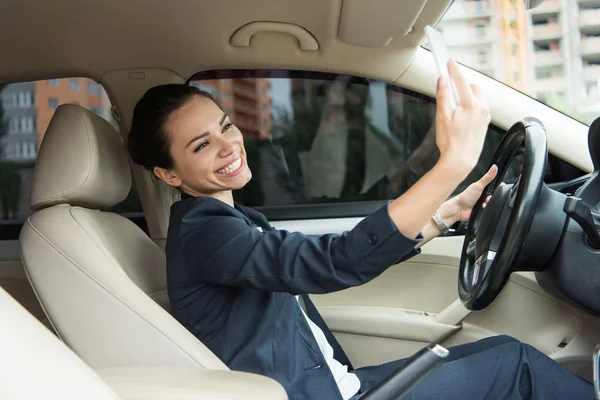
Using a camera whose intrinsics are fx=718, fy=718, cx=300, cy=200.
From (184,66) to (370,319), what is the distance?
0.96 meters

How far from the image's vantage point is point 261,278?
4.32 ft

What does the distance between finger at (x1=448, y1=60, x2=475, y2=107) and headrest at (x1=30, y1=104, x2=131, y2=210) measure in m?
0.88

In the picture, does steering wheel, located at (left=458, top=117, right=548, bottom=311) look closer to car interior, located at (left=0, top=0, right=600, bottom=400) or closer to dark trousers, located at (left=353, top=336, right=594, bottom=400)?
car interior, located at (left=0, top=0, right=600, bottom=400)

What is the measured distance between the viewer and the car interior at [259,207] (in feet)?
4.58

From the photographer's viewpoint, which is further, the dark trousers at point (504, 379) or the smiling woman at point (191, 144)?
the smiling woman at point (191, 144)

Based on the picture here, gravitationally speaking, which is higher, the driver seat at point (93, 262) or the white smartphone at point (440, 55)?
the white smartphone at point (440, 55)

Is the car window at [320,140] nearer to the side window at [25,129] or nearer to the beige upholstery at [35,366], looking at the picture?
the side window at [25,129]

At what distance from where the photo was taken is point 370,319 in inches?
85.4

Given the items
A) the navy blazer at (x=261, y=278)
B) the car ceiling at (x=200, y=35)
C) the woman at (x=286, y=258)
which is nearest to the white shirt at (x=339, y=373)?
the woman at (x=286, y=258)

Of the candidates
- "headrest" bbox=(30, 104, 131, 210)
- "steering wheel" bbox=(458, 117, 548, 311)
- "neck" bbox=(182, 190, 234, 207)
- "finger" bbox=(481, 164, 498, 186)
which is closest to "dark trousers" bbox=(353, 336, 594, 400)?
"steering wheel" bbox=(458, 117, 548, 311)

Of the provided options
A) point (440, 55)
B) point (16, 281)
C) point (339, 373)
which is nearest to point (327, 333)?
point (339, 373)

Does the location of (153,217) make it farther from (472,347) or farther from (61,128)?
(472,347)

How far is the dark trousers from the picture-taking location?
1503 mm

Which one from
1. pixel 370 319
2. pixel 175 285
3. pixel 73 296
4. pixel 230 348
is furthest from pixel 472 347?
pixel 73 296
